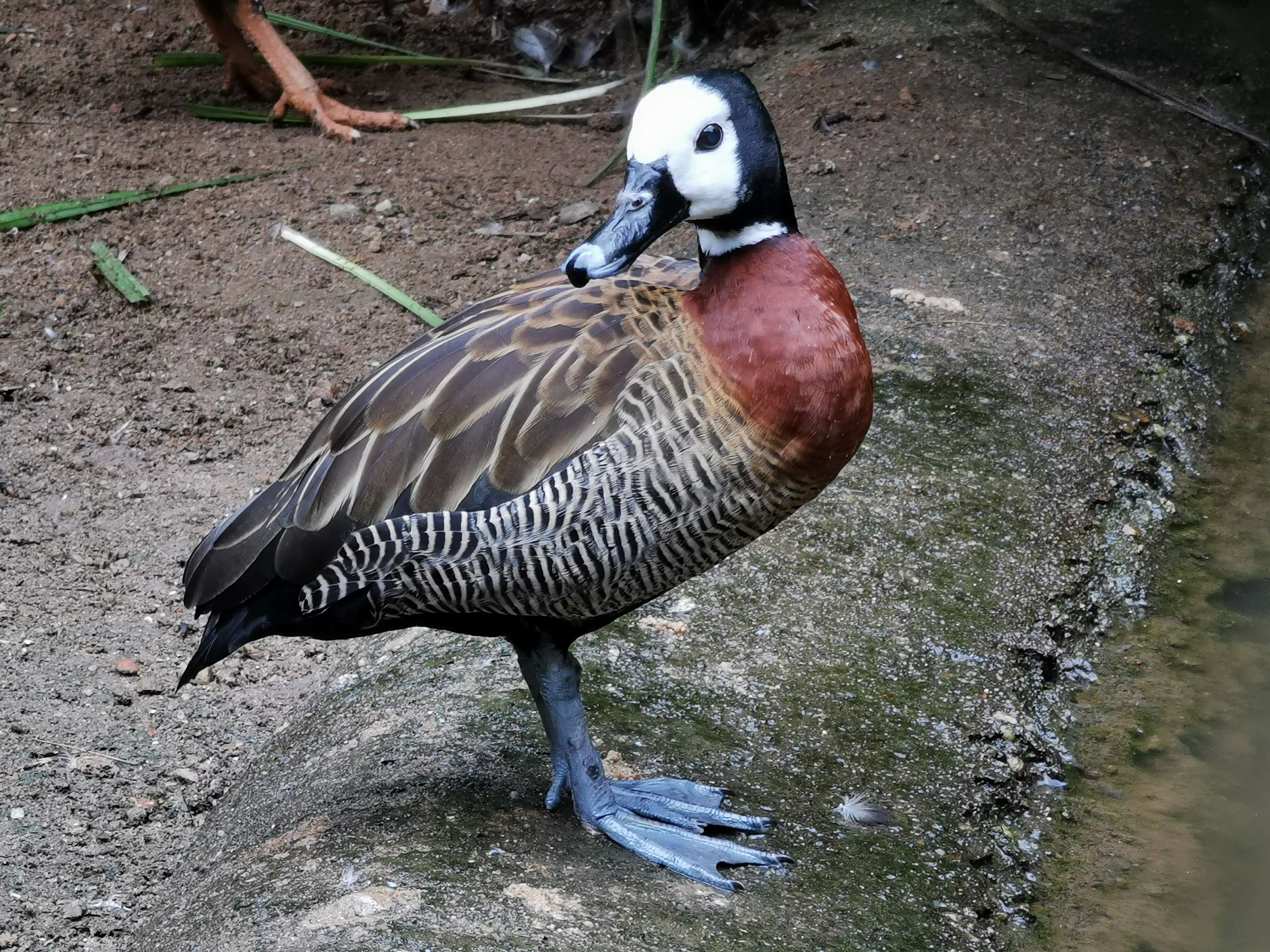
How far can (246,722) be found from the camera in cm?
340

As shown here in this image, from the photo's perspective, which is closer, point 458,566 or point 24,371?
point 458,566

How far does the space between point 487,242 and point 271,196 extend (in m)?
0.91

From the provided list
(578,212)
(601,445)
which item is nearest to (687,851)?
(601,445)

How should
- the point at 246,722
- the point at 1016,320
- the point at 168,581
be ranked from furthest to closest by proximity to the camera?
the point at 1016,320
the point at 168,581
the point at 246,722

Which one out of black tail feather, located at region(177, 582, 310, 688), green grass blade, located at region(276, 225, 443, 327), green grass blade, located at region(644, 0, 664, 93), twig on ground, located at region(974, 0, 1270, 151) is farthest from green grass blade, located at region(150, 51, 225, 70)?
black tail feather, located at region(177, 582, 310, 688)

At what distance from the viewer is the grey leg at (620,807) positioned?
252cm

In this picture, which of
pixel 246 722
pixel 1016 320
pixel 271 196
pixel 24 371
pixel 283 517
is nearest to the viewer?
pixel 283 517

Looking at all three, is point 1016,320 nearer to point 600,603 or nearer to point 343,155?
point 600,603

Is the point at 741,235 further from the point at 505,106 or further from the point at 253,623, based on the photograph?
the point at 505,106

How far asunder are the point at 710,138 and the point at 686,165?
0.19 feet

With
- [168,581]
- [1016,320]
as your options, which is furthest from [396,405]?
[1016,320]

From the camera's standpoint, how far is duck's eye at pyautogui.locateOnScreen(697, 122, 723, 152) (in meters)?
2.26

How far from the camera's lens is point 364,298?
4.94m

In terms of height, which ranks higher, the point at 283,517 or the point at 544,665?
the point at 283,517
